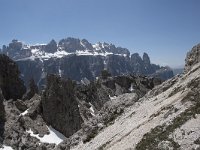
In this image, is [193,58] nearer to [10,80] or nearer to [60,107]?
[60,107]

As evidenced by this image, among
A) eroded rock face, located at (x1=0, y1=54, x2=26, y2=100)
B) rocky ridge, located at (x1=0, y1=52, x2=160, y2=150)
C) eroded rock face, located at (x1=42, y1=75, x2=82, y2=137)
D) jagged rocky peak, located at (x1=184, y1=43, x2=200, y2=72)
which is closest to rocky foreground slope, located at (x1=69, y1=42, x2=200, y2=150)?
jagged rocky peak, located at (x1=184, y1=43, x2=200, y2=72)

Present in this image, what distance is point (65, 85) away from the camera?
125750 mm

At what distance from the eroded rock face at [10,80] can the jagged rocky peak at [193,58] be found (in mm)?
94034

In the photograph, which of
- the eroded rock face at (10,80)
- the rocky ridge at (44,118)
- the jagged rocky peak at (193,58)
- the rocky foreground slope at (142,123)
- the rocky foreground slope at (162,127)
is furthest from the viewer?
the eroded rock face at (10,80)

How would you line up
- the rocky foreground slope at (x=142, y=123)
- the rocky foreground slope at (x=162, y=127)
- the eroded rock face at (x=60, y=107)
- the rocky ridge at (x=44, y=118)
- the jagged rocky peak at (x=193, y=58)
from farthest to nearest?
the eroded rock face at (x=60, y=107) → the rocky ridge at (x=44, y=118) → the jagged rocky peak at (x=193, y=58) → the rocky foreground slope at (x=142, y=123) → the rocky foreground slope at (x=162, y=127)

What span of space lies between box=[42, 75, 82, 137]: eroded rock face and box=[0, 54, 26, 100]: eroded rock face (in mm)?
20761

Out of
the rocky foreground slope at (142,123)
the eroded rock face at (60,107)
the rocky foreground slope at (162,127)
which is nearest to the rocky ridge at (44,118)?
the eroded rock face at (60,107)

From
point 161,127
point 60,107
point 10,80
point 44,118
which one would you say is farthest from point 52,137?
point 161,127

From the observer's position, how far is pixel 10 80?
137 m

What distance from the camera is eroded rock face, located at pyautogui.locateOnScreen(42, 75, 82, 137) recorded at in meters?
116

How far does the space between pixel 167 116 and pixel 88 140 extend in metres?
13.7

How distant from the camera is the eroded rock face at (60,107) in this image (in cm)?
11625

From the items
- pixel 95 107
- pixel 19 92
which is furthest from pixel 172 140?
pixel 95 107

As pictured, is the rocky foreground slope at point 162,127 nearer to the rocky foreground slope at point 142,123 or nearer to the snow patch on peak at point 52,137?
the rocky foreground slope at point 142,123
